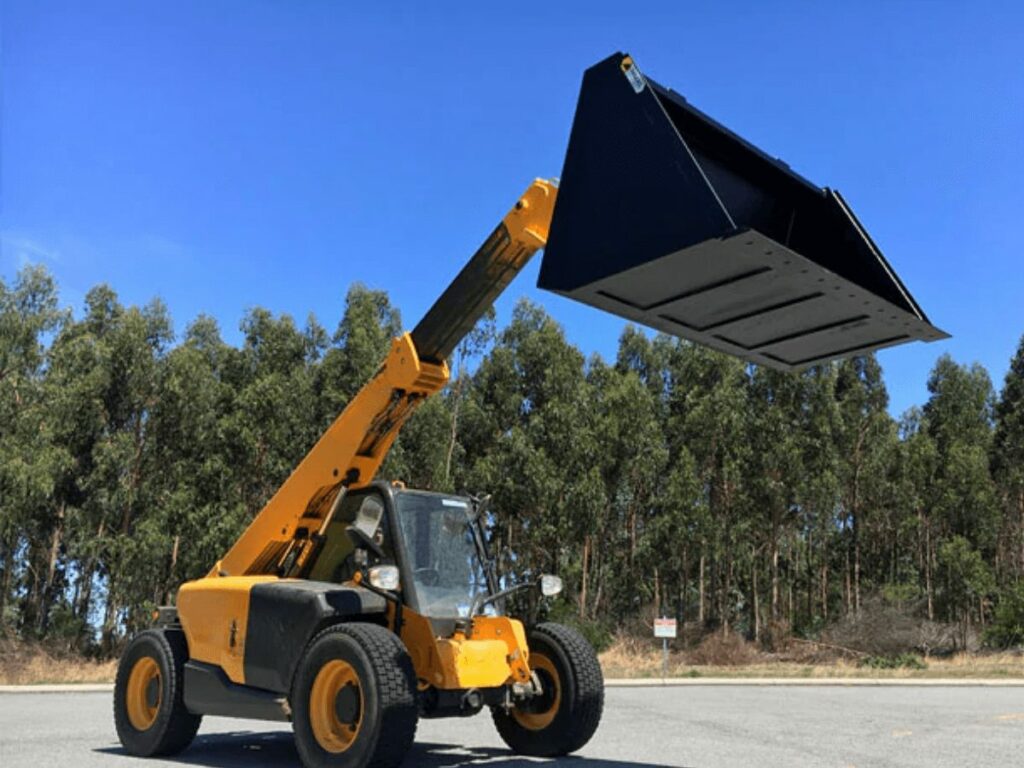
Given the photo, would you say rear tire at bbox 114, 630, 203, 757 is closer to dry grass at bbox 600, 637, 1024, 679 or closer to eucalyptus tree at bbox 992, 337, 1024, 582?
dry grass at bbox 600, 637, 1024, 679

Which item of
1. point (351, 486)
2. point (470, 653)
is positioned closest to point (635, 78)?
point (470, 653)

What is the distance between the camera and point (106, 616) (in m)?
30.6

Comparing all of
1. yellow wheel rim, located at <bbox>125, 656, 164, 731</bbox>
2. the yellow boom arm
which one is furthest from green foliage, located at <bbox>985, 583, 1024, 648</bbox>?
yellow wheel rim, located at <bbox>125, 656, 164, 731</bbox>

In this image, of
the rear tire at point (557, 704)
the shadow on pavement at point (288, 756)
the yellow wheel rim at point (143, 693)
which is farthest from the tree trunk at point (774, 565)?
the yellow wheel rim at point (143, 693)

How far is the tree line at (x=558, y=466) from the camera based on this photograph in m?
29.8

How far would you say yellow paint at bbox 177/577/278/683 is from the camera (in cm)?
739

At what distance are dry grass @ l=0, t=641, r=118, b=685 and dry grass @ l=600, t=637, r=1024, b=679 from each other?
13024 mm

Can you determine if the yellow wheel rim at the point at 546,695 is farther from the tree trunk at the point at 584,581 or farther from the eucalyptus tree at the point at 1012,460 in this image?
the eucalyptus tree at the point at 1012,460

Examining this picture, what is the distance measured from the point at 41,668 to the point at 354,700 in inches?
781

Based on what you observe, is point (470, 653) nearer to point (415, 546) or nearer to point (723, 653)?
point (415, 546)

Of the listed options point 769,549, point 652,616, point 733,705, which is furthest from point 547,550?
point 733,705

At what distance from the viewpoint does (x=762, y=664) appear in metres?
29.1

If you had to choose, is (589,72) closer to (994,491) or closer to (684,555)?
(684,555)

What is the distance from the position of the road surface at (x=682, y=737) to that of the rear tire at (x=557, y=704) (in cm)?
20
